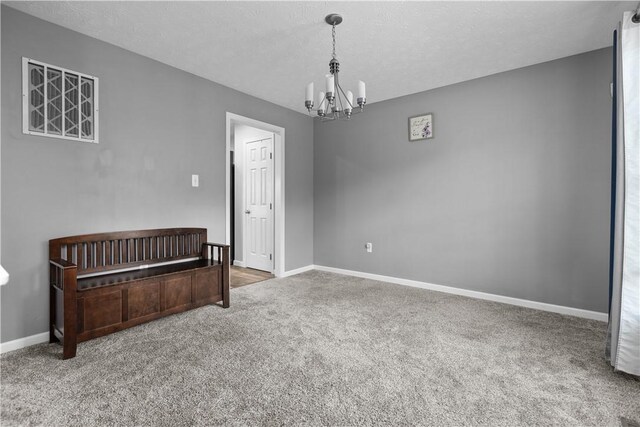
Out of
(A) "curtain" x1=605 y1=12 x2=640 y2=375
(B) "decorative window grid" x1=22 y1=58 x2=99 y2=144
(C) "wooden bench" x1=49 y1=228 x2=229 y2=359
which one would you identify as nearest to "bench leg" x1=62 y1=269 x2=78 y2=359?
(C) "wooden bench" x1=49 y1=228 x2=229 y2=359

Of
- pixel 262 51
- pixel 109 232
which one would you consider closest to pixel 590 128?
pixel 262 51

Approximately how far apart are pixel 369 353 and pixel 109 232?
7.81 feet

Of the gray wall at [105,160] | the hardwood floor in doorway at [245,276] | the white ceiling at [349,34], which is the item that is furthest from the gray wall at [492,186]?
the gray wall at [105,160]

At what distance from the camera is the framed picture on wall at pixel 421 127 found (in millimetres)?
3738

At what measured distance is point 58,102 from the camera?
2420 mm

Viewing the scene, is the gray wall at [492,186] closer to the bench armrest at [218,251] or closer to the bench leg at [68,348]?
the bench armrest at [218,251]

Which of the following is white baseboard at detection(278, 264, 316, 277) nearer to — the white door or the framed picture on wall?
the white door

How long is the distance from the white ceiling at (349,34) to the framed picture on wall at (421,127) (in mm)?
514

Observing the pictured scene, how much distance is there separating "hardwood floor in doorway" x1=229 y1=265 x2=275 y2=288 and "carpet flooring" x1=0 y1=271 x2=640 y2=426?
1105mm

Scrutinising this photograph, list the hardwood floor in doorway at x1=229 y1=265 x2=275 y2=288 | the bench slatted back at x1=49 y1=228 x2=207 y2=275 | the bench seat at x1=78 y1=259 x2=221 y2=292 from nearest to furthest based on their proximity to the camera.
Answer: the bench seat at x1=78 y1=259 x2=221 y2=292 < the bench slatted back at x1=49 y1=228 x2=207 y2=275 < the hardwood floor in doorway at x1=229 y1=265 x2=275 y2=288

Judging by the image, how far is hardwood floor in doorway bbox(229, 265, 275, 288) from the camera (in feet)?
13.3

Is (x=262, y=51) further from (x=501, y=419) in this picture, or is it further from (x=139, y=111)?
(x=501, y=419)

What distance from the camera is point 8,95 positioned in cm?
219

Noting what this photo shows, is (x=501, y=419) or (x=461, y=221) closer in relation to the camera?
(x=501, y=419)
